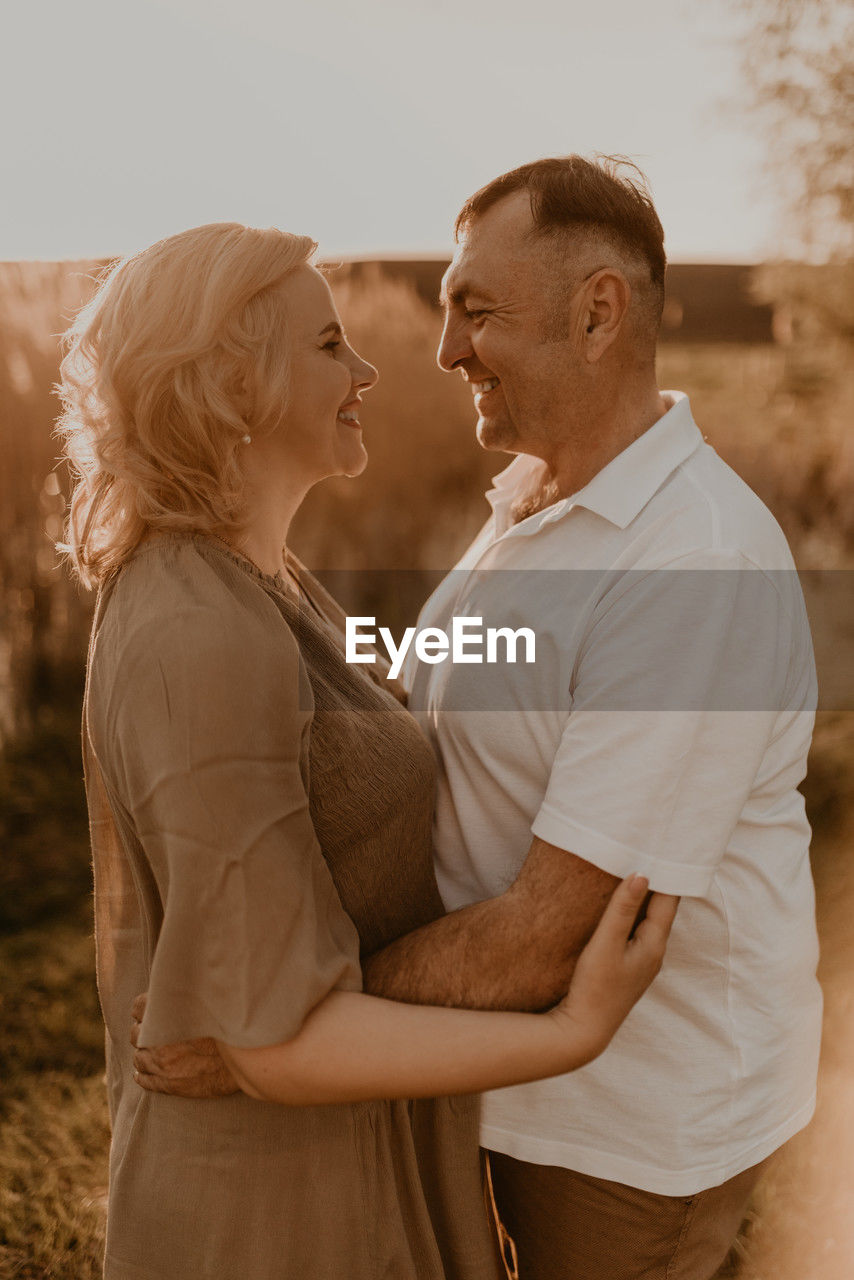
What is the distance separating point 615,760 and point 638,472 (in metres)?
0.51

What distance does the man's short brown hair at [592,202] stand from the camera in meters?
1.75

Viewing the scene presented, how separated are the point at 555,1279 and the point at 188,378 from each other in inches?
62.6

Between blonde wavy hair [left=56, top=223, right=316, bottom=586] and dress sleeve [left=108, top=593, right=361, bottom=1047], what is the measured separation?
0.28 meters

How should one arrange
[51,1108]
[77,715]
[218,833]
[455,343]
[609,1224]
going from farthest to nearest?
[77,715] → [51,1108] → [455,343] → [609,1224] → [218,833]

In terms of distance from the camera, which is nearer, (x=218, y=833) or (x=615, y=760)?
(x=218, y=833)

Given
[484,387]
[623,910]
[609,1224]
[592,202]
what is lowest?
[609,1224]

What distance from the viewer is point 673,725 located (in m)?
1.40

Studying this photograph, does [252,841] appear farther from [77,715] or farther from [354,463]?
[77,715]

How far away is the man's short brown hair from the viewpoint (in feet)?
5.75

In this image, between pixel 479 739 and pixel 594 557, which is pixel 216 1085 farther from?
pixel 594 557

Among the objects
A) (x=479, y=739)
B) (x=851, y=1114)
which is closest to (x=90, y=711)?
(x=479, y=739)

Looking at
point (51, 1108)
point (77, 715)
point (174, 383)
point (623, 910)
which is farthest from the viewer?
point (77, 715)

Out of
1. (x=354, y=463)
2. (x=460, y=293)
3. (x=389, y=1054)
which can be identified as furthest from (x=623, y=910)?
(x=460, y=293)

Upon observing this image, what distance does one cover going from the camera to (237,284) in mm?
1551
